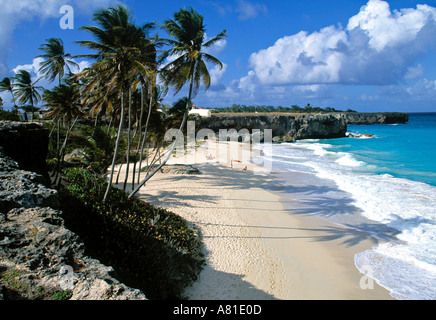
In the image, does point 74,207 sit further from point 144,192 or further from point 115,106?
point 115,106

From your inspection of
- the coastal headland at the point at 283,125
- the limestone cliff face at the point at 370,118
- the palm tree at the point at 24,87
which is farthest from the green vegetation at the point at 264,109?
the palm tree at the point at 24,87

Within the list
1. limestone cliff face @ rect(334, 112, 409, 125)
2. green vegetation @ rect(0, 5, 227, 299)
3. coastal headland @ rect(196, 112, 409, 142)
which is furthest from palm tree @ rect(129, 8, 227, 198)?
limestone cliff face @ rect(334, 112, 409, 125)

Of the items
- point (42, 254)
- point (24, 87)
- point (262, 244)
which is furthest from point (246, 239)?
point (24, 87)

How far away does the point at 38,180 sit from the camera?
557 centimetres

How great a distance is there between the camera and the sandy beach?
721 centimetres

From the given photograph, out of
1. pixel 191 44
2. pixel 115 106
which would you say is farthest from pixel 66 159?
pixel 191 44

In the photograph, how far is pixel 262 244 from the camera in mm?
9664

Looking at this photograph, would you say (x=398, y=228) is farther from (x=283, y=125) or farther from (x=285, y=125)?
(x=285, y=125)

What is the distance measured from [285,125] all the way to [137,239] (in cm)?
5373

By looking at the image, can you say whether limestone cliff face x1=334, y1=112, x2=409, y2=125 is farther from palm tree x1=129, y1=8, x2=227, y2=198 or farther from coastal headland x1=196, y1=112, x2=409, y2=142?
palm tree x1=129, y1=8, x2=227, y2=198

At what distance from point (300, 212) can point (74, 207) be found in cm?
975

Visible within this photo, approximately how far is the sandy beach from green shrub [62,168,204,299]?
1.83 feet
